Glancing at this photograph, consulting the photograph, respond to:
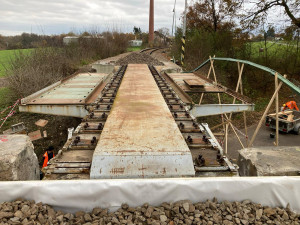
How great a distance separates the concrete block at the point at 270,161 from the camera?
2.66m

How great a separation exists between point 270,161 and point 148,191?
1591mm

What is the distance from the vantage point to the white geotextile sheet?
2260 millimetres

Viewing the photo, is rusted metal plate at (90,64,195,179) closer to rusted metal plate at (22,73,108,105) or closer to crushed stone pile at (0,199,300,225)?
crushed stone pile at (0,199,300,225)

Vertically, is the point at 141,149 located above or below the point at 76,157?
above

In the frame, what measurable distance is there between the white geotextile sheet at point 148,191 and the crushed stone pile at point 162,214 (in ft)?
0.22

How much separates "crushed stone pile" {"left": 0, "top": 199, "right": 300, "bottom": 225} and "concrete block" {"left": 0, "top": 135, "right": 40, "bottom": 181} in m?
0.44

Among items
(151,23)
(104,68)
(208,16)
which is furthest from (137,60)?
(151,23)

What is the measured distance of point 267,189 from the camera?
238 centimetres

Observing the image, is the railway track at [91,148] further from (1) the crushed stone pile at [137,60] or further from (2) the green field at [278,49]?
(2) the green field at [278,49]

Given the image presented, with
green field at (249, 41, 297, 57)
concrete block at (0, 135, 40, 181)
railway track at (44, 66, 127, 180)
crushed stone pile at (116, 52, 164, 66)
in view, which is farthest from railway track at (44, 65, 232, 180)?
green field at (249, 41, 297, 57)

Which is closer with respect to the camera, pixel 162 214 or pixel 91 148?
pixel 162 214

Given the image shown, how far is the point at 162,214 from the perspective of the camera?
2188 millimetres

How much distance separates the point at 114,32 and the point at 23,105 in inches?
815

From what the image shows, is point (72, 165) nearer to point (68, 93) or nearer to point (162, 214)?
point (162, 214)
